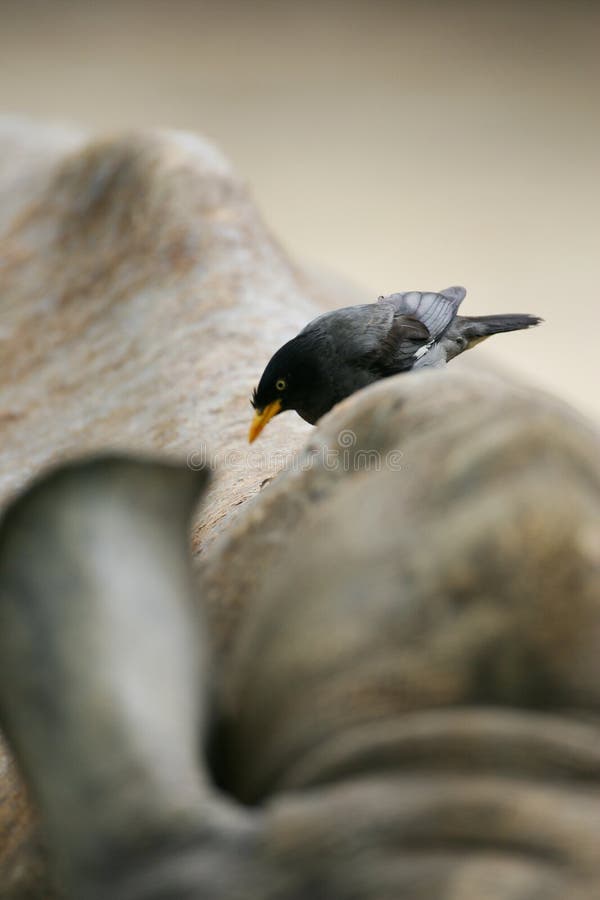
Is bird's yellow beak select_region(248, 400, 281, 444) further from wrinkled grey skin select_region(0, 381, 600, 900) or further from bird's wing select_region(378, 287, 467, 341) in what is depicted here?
wrinkled grey skin select_region(0, 381, 600, 900)

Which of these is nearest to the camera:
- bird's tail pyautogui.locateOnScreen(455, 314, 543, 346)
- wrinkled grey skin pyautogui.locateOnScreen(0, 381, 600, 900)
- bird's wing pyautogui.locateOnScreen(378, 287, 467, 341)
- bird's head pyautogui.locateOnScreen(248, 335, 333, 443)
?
wrinkled grey skin pyautogui.locateOnScreen(0, 381, 600, 900)

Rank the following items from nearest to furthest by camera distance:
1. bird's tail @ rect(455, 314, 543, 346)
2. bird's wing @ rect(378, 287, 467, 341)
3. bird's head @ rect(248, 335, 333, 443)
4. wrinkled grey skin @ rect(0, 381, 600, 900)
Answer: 1. wrinkled grey skin @ rect(0, 381, 600, 900)
2. bird's head @ rect(248, 335, 333, 443)
3. bird's wing @ rect(378, 287, 467, 341)
4. bird's tail @ rect(455, 314, 543, 346)

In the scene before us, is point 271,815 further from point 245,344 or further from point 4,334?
point 4,334

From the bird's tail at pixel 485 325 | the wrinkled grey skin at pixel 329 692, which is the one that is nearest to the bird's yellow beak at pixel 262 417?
the bird's tail at pixel 485 325

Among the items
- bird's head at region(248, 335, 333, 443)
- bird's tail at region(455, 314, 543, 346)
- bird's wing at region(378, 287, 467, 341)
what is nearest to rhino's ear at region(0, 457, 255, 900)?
bird's head at region(248, 335, 333, 443)

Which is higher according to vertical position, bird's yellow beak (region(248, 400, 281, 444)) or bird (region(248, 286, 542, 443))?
bird (region(248, 286, 542, 443))

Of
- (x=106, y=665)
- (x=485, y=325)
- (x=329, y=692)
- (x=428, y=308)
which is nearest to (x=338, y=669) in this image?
(x=329, y=692)

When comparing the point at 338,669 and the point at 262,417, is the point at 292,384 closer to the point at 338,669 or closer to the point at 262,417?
the point at 262,417
